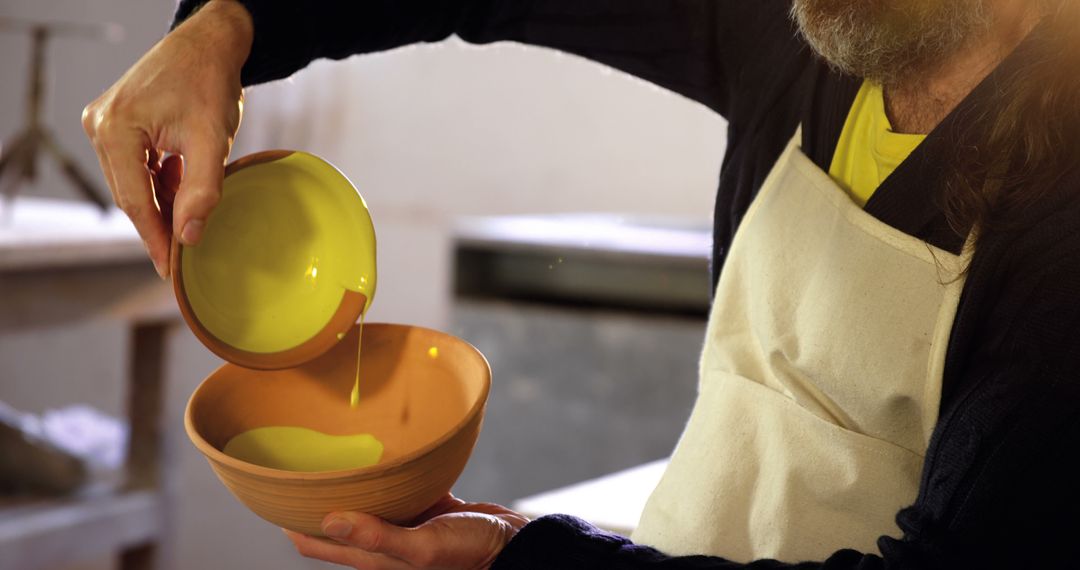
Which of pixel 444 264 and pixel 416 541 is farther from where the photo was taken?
pixel 444 264

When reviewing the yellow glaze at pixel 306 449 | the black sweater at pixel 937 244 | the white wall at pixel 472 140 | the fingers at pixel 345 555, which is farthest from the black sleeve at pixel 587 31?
the white wall at pixel 472 140

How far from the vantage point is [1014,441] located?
30.7 inches

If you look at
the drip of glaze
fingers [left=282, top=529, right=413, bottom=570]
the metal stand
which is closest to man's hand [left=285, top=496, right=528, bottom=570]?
fingers [left=282, top=529, right=413, bottom=570]

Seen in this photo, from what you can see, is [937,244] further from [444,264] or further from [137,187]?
[444,264]

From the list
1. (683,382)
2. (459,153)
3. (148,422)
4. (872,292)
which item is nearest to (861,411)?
(872,292)

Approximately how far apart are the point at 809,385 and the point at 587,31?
0.48 meters

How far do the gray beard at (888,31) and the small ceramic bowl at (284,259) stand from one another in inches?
16.8

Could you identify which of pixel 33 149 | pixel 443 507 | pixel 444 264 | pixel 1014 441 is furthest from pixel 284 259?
pixel 444 264

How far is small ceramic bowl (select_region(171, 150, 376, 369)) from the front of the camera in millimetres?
884

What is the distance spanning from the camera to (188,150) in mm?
848

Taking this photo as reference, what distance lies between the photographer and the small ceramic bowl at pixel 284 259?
88 centimetres

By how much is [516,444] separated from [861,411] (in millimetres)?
2145

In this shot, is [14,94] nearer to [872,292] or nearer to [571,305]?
[571,305]

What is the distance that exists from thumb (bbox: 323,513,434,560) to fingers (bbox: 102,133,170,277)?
9.6 inches
